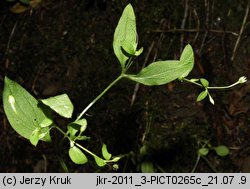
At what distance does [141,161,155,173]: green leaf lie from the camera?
5.83ft

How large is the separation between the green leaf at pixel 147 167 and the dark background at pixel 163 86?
0.13 feet

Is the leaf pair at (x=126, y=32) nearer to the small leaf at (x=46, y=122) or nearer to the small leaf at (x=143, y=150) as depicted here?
the small leaf at (x=46, y=122)

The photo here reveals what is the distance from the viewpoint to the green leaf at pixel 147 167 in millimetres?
1777

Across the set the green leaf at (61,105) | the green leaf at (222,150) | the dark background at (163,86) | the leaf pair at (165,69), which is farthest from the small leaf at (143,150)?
the green leaf at (61,105)

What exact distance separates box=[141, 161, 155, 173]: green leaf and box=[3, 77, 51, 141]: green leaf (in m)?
0.70

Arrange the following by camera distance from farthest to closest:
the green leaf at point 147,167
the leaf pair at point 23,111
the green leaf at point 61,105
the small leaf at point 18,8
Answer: the small leaf at point 18,8, the green leaf at point 147,167, the leaf pair at point 23,111, the green leaf at point 61,105

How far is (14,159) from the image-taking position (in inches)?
73.7

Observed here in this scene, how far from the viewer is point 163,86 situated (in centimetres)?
184

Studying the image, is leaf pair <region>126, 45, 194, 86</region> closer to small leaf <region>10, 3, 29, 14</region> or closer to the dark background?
the dark background

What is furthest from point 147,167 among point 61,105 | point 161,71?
point 61,105

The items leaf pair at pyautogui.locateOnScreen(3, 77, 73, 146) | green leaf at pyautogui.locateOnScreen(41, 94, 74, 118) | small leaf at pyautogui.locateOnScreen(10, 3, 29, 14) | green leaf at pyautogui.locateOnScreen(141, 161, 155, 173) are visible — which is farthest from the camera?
small leaf at pyautogui.locateOnScreen(10, 3, 29, 14)

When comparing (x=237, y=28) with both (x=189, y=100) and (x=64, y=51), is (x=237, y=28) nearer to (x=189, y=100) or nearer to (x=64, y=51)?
(x=189, y=100)

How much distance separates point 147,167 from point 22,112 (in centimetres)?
78

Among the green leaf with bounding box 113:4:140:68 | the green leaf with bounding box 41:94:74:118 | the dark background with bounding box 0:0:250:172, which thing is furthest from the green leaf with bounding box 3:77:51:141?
the dark background with bounding box 0:0:250:172
